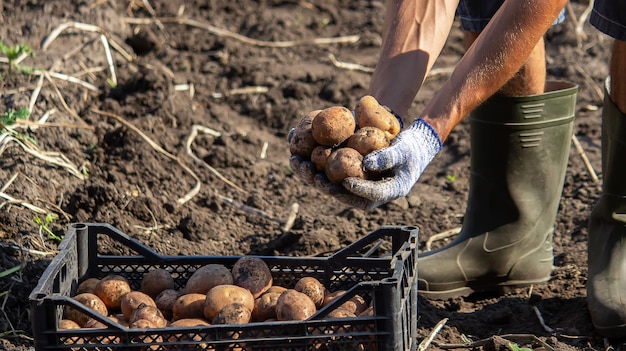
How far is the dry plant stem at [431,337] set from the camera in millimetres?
2630

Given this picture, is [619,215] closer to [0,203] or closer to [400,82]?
[400,82]

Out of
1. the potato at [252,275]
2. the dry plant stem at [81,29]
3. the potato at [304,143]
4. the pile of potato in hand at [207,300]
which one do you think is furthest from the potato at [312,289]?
the dry plant stem at [81,29]

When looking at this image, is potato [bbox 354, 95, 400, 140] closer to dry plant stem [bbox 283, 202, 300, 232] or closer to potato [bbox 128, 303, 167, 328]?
potato [bbox 128, 303, 167, 328]

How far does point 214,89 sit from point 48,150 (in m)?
1.33

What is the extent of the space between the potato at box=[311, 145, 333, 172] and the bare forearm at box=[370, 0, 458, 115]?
0.35m

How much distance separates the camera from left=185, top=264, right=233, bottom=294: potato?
7.65 ft

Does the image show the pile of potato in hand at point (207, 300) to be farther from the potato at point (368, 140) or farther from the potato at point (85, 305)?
the potato at point (368, 140)

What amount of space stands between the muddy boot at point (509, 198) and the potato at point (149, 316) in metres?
1.17

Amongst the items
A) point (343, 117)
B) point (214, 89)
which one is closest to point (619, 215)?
point (343, 117)

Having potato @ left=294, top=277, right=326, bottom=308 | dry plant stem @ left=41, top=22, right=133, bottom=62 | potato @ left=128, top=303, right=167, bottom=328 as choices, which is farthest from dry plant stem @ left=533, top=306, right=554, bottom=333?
dry plant stem @ left=41, top=22, right=133, bottom=62

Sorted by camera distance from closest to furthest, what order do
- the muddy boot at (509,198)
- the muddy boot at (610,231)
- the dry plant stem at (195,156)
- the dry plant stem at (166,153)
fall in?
the muddy boot at (610,231) < the muddy boot at (509,198) < the dry plant stem at (166,153) < the dry plant stem at (195,156)

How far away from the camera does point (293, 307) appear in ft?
6.98

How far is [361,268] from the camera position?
245 centimetres

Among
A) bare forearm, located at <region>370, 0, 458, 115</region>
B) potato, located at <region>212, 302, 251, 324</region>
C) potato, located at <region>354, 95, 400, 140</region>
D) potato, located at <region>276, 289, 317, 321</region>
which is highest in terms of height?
bare forearm, located at <region>370, 0, 458, 115</region>
